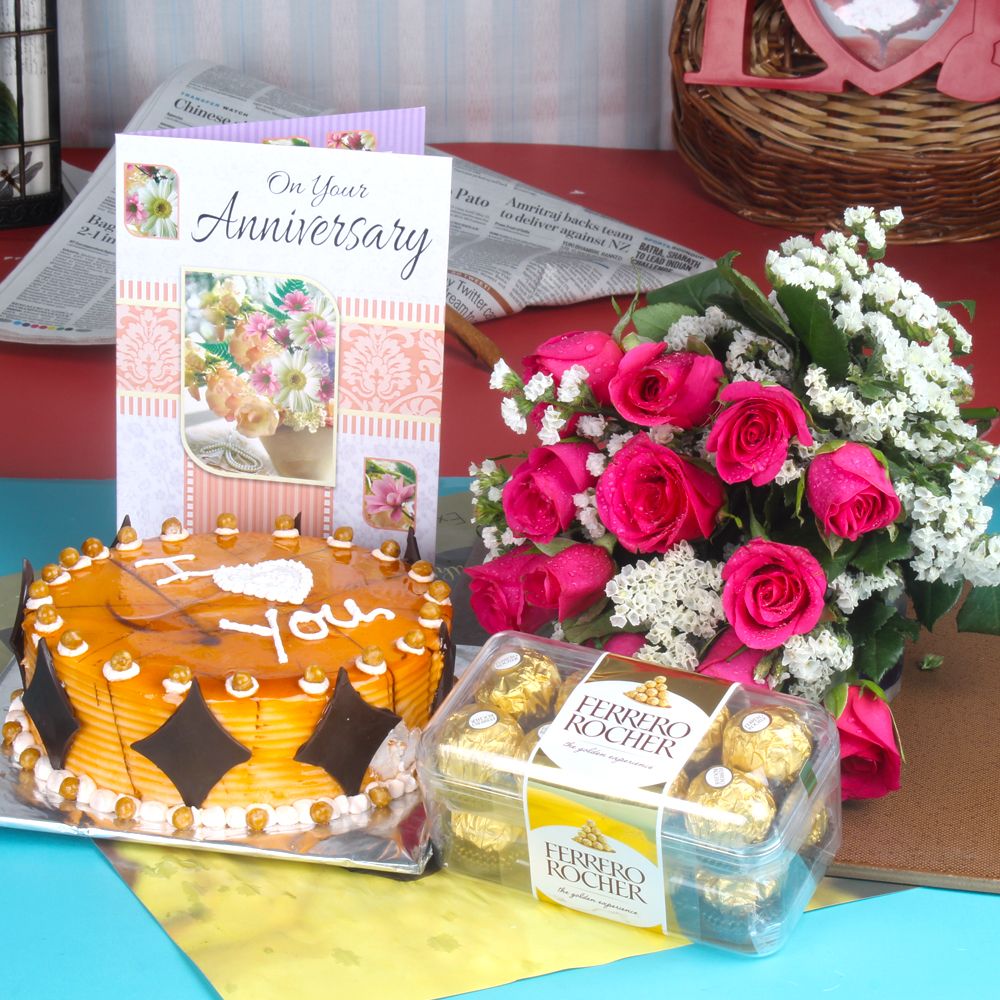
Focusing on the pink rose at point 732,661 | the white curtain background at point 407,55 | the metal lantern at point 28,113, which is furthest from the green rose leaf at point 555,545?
the white curtain background at point 407,55

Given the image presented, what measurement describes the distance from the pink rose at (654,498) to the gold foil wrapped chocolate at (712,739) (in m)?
0.10

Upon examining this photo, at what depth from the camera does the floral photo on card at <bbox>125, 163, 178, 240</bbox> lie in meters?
0.87

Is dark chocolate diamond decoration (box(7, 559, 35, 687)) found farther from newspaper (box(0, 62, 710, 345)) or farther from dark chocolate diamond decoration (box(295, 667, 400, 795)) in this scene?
newspaper (box(0, 62, 710, 345))

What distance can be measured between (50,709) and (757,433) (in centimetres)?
40

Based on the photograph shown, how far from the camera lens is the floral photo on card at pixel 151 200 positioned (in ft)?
2.84

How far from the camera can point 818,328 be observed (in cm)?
75

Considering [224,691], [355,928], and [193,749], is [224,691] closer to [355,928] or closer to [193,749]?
[193,749]

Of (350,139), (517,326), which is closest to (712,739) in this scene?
(350,139)

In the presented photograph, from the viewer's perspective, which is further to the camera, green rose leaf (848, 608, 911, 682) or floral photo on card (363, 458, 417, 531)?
floral photo on card (363, 458, 417, 531)

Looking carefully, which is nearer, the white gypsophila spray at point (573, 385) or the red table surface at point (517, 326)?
the white gypsophila spray at point (573, 385)

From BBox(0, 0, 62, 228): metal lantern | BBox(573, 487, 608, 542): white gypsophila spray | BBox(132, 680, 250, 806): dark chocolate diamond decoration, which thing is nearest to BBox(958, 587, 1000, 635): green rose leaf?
BBox(573, 487, 608, 542): white gypsophila spray

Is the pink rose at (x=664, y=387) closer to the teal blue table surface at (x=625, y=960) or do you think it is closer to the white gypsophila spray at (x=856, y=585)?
the white gypsophila spray at (x=856, y=585)

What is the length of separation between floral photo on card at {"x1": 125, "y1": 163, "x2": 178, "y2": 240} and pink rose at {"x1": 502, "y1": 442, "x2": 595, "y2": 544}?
289 mm

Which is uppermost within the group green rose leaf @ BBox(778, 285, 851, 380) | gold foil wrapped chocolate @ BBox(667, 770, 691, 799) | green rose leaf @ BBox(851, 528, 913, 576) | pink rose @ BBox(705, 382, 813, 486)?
green rose leaf @ BBox(778, 285, 851, 380)
